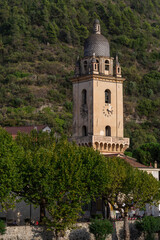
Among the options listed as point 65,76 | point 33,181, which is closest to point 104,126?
point 33,181

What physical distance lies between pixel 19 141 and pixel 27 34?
100 metres

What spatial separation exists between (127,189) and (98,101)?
15658 mm

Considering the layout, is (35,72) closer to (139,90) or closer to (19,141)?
(139,90)

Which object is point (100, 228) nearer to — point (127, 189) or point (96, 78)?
point (127, 189)

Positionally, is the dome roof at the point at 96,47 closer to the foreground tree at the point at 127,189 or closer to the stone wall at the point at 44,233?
the foreground tree at the point at 127,189

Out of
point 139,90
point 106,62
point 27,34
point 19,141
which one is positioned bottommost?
point 19,141

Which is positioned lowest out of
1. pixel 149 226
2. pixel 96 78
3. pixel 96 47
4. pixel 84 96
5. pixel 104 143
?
pixel 149 226

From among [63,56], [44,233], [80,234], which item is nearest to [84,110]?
[80,234]

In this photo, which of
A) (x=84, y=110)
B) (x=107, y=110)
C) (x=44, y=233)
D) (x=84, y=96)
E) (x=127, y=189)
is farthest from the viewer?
(x=84, y=96)

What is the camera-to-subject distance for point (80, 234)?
54.9 meters

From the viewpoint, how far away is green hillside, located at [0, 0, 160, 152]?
12812cm

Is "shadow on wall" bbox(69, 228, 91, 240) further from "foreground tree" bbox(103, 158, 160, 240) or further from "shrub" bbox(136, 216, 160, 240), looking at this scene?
"shrub" bbox(136, 216, 160, 240)

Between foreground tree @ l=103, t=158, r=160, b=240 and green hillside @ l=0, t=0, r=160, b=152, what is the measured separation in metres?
51.6

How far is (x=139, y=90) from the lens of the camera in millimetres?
144875
